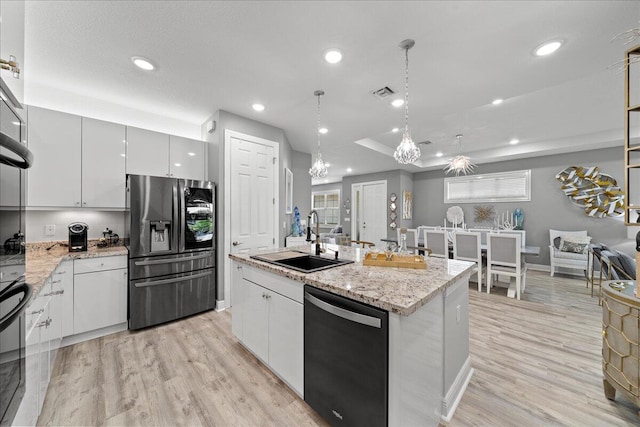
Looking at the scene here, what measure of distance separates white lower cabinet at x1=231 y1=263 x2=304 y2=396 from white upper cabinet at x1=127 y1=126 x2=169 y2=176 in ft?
5.99

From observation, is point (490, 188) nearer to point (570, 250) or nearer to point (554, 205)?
point (554, 205)

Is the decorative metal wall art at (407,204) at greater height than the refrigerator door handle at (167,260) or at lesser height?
greater

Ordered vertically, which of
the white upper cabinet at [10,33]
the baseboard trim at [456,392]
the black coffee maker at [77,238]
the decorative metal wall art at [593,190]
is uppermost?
the white upper cabinet at [10,33]

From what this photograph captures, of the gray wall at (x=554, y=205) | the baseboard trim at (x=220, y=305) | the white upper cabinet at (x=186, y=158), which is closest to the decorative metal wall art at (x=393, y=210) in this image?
the gray wall at (x=554, y=205)

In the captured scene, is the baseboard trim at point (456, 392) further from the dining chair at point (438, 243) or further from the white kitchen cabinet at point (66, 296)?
the white kitchen cabinet at point (66, 296)

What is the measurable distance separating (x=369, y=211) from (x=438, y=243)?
348 cm

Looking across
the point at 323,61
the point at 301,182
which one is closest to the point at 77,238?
the point at 323,61

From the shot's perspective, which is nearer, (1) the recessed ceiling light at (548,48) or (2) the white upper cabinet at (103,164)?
(1) the recessed ceiling light at (548,48)

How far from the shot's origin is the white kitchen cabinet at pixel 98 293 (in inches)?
92.8

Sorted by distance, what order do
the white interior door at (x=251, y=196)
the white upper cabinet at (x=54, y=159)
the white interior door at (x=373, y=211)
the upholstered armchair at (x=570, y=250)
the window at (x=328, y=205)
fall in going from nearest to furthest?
the white upper cabinet at (x=54, y=159) → the white interior door at (x=251, y=196) → the upholstered armchair at (x=570, y=250) → the white interior door at (x=373, y=211) → the window at (x=328, y=205)

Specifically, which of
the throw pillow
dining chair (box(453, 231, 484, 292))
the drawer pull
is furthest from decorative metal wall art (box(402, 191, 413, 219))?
the drawer pull

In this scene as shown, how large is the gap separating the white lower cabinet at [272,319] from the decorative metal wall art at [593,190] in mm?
6545

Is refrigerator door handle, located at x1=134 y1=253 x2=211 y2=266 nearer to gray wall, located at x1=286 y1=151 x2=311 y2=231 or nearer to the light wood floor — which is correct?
the light wood floor

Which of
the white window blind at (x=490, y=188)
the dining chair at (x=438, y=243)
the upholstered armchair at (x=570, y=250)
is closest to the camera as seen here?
the dining chair at (x=438, y=243)
